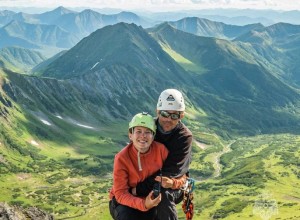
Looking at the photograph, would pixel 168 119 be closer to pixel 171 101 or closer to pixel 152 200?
pixel 171 101

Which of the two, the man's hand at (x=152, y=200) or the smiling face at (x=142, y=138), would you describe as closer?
the man's hand at (x=152, y=200)

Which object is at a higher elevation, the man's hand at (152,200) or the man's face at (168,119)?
the man's face at (168,119)

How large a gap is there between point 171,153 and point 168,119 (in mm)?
1655

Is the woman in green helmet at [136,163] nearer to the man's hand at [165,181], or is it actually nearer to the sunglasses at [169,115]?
the sunglasses at [169,115]

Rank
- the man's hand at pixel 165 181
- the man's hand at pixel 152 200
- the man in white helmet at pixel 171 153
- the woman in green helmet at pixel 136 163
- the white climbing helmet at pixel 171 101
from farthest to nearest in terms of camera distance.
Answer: the white climbing helmet at pixel 171 101
the woman in green helmet at pixel 136 163
the man in white helmet at pixel 171 153
the man's hand at pixel 165 181
the man's hand at pixel 152 200

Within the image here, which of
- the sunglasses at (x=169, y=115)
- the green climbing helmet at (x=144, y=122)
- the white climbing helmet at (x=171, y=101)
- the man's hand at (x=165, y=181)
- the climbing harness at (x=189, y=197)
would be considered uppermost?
the white climbing helmet at (x=171, y=101)

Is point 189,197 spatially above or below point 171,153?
below

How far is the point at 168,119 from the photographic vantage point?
19453 millimetres

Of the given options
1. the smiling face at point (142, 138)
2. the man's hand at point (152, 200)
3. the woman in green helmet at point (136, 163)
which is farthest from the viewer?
the woman in green helmet at point (136, 163)

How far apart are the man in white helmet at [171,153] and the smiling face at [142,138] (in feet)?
4.08

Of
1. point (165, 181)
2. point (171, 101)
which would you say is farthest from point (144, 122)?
point (165, 181)

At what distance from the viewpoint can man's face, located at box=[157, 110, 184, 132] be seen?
19375mm

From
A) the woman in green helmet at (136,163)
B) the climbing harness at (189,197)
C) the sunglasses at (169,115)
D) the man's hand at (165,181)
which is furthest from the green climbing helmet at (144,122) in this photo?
the climbing harness at (189,197)

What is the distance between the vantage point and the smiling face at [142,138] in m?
18.2
